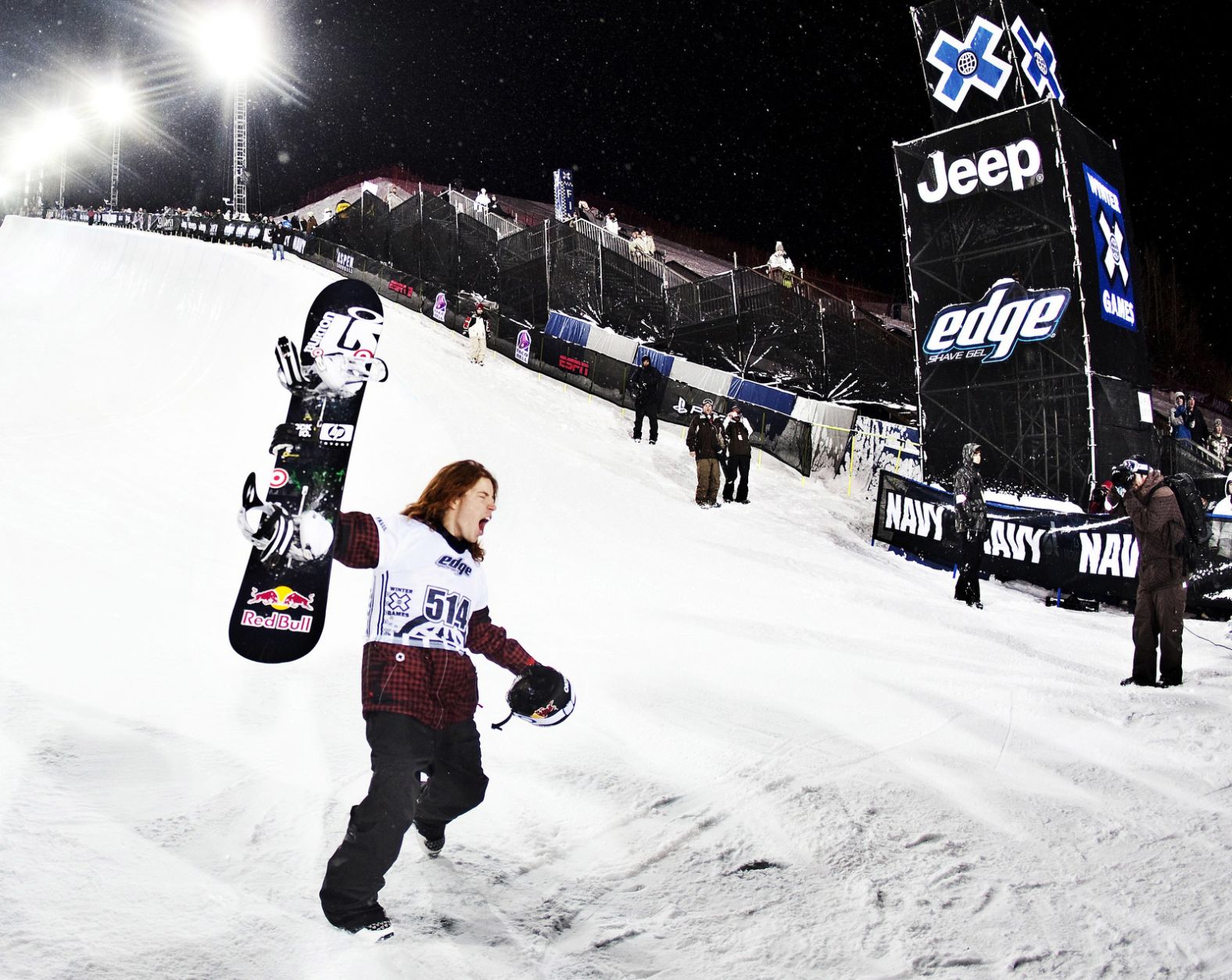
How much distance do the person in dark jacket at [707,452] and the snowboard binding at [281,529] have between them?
9933 mm

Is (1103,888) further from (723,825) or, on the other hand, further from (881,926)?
(723,825)

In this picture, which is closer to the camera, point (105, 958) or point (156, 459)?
point (105, 958)

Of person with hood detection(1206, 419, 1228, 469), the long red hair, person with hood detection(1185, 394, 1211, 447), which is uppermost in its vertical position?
person with hood detection(1185, 394, 1211, 447)

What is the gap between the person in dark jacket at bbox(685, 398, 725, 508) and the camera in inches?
503

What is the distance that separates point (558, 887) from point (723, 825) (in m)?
0.94

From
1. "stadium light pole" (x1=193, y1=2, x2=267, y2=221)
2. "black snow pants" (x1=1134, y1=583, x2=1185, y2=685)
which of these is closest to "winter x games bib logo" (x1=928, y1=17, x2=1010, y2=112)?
"black snow pants" (x1=1134, y1=583, x2=1185, y2=685)

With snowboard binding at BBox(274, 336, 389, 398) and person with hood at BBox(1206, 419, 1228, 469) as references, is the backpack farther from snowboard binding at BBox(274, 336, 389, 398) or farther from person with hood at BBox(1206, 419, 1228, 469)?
person with hood at BBox(1206, 419, 1228, 469)

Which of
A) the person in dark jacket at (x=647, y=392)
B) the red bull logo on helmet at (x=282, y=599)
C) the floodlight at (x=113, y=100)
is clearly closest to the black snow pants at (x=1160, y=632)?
the red bull logo on helmet at (x=282, y=599)

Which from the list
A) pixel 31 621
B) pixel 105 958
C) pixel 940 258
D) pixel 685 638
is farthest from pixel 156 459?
pixel 940 258

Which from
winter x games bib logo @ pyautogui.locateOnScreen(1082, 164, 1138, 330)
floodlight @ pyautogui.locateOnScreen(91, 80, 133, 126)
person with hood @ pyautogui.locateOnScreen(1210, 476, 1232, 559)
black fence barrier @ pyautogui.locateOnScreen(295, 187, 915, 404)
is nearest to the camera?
person with hood @ pyautogui.locateOnScreen(1210, 476, 1232, 559)

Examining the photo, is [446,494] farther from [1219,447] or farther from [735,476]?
[1219,447]

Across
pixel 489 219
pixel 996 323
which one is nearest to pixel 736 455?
pixel 996 323

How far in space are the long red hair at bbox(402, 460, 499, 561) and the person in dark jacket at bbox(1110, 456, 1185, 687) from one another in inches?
217

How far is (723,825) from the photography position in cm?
412
